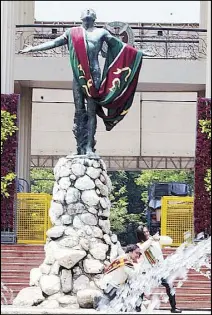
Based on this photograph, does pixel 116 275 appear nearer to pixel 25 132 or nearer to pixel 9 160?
pixel 9 160

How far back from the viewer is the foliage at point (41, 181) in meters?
35.2

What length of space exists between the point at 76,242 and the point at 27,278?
2.87 m

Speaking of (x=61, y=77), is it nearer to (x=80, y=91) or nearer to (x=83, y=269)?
(x=80, y=91)

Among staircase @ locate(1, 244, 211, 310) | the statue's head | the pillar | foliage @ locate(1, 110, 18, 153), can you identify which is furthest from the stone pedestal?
the pillar

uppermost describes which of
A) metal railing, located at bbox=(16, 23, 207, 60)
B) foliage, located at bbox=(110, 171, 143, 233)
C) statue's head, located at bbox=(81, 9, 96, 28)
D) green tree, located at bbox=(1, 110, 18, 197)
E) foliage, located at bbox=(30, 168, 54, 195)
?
metal railing, located at bbox=(16, 23, 207, 60)

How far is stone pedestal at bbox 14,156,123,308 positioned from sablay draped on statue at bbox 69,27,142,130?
91 cm

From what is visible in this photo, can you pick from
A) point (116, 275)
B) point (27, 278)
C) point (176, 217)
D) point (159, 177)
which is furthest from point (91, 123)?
point (159, 177)

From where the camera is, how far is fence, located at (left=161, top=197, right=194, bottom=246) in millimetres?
15344

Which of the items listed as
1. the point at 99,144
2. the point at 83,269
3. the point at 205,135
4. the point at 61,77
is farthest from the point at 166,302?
the point at 99,144

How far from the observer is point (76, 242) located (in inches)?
380

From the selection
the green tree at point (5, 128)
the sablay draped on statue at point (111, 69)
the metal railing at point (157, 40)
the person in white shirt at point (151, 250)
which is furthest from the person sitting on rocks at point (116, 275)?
the metal railing at point (157, 40)

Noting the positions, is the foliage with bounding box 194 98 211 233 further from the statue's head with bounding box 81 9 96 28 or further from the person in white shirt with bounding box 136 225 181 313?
the statue's head with bounding box 81 9 96 28

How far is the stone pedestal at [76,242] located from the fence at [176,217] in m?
5.16

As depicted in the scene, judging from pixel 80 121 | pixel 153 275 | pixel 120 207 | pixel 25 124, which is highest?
pixel 25 124
